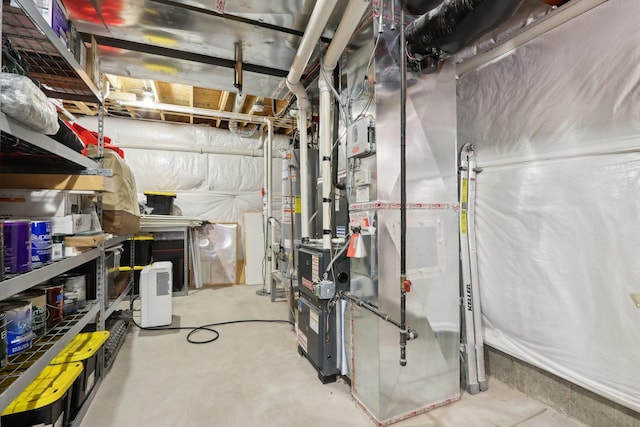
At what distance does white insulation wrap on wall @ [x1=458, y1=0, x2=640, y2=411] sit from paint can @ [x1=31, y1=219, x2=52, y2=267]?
2.62 meters

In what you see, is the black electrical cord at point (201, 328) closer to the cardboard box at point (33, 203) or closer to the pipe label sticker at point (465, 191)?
the cardboard box at point (33, 203)

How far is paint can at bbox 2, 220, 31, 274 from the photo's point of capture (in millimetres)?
1166

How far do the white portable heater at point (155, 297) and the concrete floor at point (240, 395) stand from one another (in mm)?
246

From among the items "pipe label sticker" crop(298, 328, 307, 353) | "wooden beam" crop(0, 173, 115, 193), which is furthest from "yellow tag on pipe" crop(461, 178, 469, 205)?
"wooden beam" crop(0, 173, 115, 193)

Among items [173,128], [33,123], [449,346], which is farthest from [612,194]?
[173,128]

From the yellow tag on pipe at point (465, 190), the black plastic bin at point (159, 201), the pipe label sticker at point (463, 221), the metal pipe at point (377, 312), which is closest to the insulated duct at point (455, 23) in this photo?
the yellow tag on pipe at point (465, 190)

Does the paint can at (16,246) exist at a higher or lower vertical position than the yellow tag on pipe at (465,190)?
lower

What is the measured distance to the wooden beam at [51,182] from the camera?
1.61 meters

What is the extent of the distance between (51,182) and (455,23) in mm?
2340

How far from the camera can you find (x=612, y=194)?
155 cm

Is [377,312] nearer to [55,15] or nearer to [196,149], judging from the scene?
[55,15]

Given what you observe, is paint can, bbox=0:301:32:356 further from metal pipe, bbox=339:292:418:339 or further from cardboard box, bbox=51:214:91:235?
metal pipe, bbox=339:292:418:339

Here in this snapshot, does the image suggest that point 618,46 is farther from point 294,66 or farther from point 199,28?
point 199,28

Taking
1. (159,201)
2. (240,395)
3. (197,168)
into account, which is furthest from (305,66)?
(197,168)
